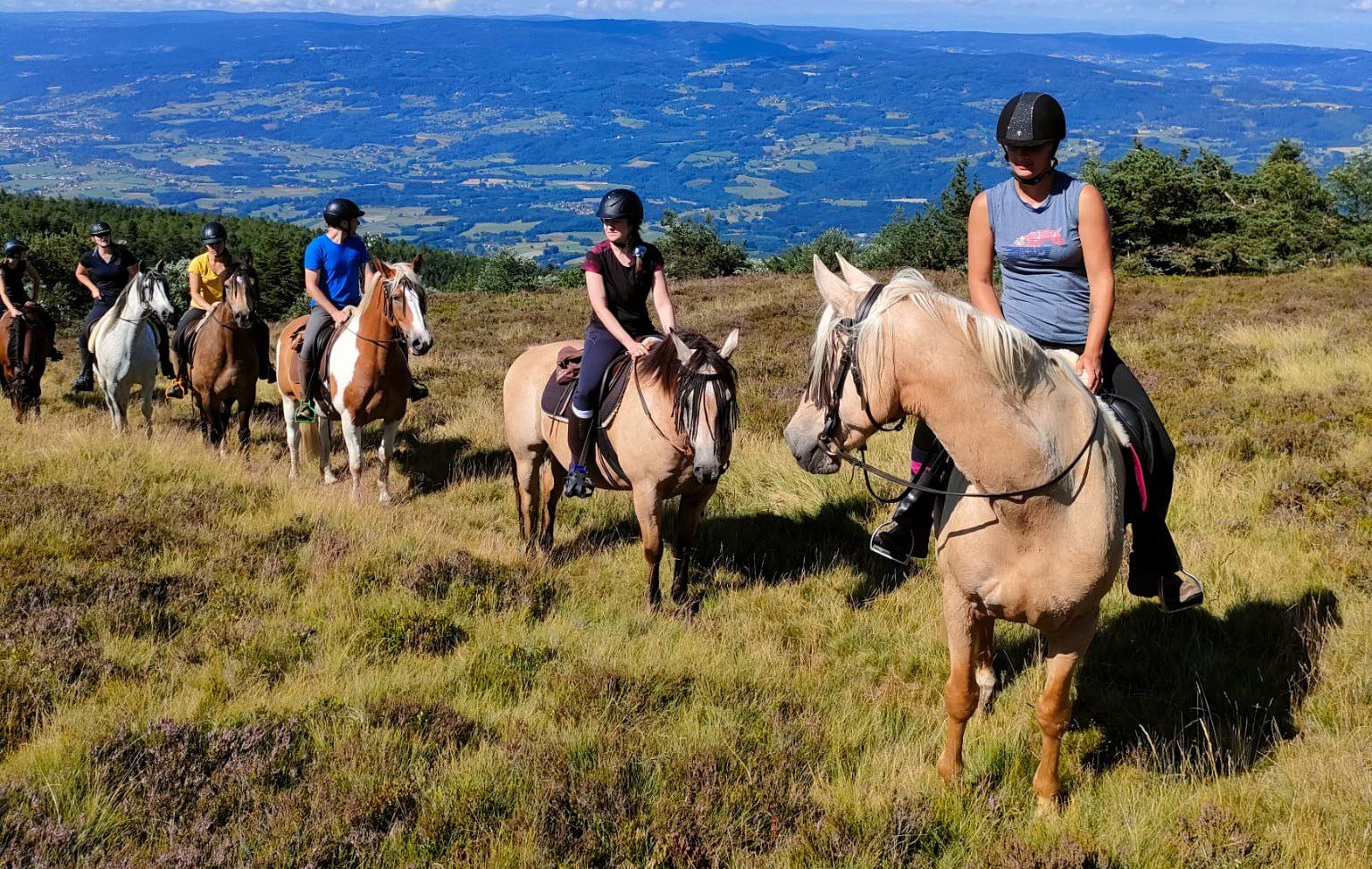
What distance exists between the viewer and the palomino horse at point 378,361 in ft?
27.9

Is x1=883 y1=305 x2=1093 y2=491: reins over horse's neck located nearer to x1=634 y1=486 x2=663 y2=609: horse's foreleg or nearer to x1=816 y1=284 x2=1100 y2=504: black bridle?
x1=816 y1=284 x2=1100 y2=504: black bridle

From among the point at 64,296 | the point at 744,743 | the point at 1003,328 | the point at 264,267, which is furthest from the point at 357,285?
the point at 264,267

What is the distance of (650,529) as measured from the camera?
249 inches

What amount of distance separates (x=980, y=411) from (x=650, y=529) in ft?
11.6

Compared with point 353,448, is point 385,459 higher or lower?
lower

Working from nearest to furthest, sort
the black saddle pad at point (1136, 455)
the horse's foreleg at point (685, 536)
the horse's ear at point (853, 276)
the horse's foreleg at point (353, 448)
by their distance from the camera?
the horse's ear at point (853, 276) < the black saddle pad at point (1136, 455) < the horse's foreleg at point (685, 536) < the horse's foreleg at point (353, 448)

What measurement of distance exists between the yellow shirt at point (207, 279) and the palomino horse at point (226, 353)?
0.82m

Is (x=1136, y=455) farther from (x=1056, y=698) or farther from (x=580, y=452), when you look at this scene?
(x=580, y=452)

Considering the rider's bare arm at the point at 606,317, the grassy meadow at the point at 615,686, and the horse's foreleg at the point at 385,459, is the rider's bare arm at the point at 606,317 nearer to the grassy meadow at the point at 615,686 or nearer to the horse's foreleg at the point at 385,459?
the grassy meadow at the point at 615,686

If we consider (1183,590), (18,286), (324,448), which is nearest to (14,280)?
(18,286)

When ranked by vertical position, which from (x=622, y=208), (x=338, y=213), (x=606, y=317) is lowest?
(x=606, y=317)

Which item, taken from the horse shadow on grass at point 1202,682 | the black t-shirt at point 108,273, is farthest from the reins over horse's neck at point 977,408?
the black t-shirt at point 108,273

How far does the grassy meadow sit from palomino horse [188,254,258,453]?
1.39m

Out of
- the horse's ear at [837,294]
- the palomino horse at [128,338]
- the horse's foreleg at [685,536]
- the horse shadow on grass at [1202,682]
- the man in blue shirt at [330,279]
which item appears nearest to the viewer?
the horse's ear at [837,294]
